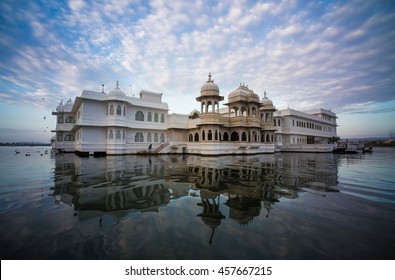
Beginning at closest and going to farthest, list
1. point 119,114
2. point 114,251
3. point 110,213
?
point 114,251, point 110,213, point 119,114

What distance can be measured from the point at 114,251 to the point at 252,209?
3.00 meters

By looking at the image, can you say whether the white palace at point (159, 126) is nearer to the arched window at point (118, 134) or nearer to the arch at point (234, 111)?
the arched window at point (118, 134)

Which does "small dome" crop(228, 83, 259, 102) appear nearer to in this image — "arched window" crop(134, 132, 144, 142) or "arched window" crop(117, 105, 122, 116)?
"arched window" crop(134, 132, 144, 142)

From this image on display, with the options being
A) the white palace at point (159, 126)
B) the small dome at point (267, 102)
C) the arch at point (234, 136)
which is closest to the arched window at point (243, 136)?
the white palace at point (159, 126)

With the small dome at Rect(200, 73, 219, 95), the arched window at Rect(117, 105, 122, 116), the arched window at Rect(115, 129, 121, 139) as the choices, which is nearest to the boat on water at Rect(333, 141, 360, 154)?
the small dome at Rect(200, 73, 219, 95)

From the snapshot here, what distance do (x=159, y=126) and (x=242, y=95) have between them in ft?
42.0

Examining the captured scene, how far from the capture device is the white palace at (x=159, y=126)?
2234 cm

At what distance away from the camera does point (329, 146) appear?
104 ft

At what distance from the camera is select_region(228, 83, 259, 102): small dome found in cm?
2688

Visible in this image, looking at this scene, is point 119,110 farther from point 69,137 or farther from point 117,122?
point 69,137

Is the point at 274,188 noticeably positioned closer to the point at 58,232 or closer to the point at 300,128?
the point at 58,232

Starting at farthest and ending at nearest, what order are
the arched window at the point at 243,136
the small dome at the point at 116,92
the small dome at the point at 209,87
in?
the arched window at the point at 243,136 → the small dome at the point at 209,87 → the small dome at the point at 116,92

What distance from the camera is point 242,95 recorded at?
26938mm
